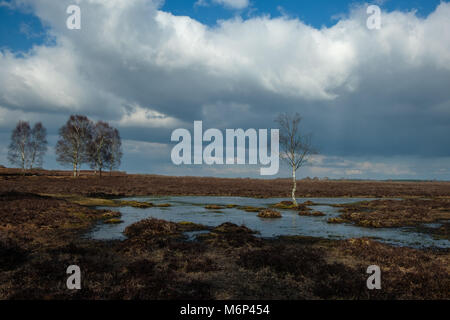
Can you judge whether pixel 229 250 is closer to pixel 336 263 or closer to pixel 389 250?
pixel 336 263

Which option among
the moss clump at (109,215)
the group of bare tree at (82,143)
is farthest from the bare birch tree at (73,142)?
the moss clump at (109,215)

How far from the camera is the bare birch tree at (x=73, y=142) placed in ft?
225

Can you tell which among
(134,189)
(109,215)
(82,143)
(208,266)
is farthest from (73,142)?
(208,266)

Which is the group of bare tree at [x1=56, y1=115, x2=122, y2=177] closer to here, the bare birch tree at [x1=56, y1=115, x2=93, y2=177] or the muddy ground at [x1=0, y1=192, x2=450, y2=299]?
the bare birch tree at [x1=56, y1=115, x2=93, y2=177]

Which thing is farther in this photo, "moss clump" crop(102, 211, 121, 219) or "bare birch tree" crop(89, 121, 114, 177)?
"bare birch tree" crop(89, 121, 114, 177)

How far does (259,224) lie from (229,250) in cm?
964

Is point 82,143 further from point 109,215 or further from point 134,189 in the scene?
point 109,215

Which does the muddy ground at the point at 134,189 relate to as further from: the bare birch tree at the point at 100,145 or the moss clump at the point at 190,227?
the moss clump at the point at 190,227

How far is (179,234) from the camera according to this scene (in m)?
18.1

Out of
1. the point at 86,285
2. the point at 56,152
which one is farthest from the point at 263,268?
the point at 56,152

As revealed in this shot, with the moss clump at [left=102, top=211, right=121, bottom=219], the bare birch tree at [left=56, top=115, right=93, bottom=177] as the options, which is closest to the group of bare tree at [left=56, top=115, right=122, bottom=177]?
the bare birch tree at [left=56, top=115, right=93, bottom=177]

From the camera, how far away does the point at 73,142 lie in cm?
6912

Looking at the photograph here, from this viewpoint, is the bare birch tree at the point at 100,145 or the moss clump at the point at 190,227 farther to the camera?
the bare birch tree at the point at 100,145

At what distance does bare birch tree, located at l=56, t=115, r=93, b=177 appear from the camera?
6850 centimetres
